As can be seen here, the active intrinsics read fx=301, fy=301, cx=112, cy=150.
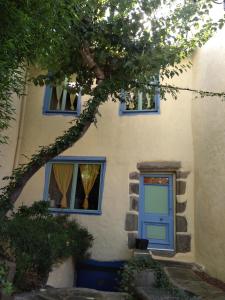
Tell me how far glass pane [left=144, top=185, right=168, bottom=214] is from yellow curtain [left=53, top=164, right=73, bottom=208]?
1.86 m

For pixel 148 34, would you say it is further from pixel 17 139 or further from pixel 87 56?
pixel 17 139

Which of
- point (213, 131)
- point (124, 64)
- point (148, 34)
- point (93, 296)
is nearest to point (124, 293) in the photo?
point (93, 296)

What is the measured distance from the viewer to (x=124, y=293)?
4523 mm

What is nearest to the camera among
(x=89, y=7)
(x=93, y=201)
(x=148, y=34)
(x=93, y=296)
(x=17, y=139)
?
(x=93, y=296)

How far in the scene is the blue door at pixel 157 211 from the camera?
6.54 metres

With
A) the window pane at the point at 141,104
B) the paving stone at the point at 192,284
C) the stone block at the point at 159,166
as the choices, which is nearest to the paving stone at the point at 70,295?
the paving stone at the point at 192,284

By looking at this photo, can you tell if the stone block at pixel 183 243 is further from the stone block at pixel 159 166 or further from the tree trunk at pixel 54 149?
the tree trunk at pixel 54 149

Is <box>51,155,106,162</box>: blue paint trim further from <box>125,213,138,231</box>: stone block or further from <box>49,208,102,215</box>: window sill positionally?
<box>125,213,138,231</box>: stone block

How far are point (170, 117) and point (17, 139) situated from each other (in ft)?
12.4

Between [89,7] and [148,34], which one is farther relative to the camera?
[148,34]

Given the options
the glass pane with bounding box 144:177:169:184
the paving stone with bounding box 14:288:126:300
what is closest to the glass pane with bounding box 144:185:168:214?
the glass pane with bounding box 144:177:169:184

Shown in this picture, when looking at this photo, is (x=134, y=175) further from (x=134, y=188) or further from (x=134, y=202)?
(x=134, y=202)

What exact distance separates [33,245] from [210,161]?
11.5 feet

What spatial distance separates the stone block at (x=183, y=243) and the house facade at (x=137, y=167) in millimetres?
20
